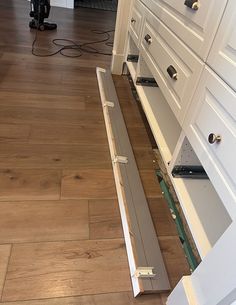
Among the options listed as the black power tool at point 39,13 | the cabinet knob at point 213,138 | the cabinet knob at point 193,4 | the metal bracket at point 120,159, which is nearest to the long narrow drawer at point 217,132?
the cabinet knob at point 213,138

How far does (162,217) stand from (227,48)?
2.25 ft

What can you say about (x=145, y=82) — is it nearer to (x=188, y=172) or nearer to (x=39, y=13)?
(x=188, y=172)

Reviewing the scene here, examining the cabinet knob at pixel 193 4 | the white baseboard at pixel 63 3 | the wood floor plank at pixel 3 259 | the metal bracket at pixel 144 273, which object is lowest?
the wood floor plank at pixel 3 259

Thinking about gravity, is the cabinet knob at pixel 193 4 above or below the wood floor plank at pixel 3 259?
above

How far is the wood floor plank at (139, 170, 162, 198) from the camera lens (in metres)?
1.16

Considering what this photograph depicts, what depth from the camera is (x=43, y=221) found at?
0.99 meters

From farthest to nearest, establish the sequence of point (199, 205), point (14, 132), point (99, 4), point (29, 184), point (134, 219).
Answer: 1. point (99, 4)
2. point (14, 132)
3. point (29, 184)
4. point (134, 219)
5. point (199, 205)

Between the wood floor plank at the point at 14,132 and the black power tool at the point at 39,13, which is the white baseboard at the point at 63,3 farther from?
the wood floor plank at the point at 14,132

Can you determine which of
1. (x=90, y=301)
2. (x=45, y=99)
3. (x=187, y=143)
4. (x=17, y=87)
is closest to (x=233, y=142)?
(x=187, y=143)

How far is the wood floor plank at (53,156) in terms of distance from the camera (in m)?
1.23

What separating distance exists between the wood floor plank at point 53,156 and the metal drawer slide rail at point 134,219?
9 centimetres

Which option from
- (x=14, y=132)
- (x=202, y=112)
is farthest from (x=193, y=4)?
(x=14, y=132)

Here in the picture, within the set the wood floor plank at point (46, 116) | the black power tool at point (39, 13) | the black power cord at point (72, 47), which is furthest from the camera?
the black power tool at point (39, 13)

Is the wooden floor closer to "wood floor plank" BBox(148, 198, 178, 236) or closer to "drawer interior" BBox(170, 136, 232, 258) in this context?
"wood floor plank" BBox(148, 198, 178, 236)
